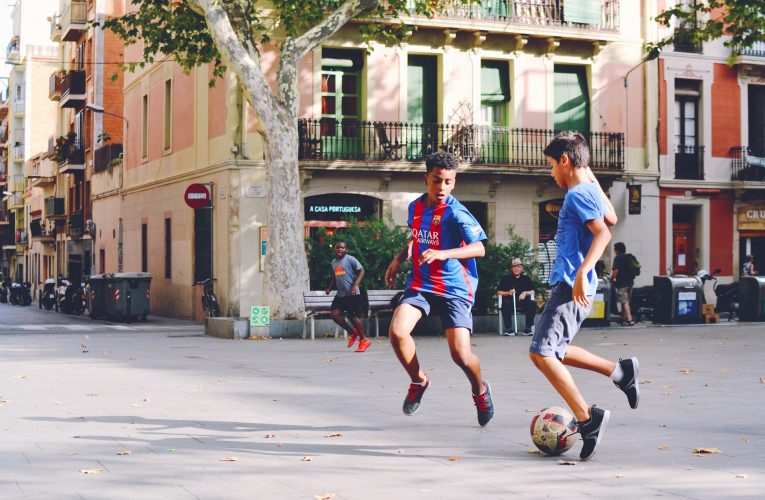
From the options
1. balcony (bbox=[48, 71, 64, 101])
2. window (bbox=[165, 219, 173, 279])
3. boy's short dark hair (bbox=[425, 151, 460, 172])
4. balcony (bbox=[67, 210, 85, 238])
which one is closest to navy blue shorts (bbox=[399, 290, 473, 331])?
boy's short dark hair (bbox=[425, 151, 460, 172])

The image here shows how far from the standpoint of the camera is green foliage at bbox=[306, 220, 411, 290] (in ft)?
73.2

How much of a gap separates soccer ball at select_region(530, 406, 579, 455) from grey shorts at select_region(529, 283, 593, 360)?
37cm

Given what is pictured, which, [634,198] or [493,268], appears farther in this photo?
[634,198]

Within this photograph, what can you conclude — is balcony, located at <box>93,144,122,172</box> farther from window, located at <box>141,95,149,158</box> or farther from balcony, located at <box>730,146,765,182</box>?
balcony, located at <box>730,146,765,182</box>

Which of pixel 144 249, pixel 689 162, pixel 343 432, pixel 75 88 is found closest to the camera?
pixel 343 432

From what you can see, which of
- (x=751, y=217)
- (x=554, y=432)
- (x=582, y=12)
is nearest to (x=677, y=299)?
(x=751, y=217)

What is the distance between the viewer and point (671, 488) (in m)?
5.92

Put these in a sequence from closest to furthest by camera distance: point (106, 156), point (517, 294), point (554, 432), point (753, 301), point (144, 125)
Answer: point (554, 432)
point (517, 294)
point (753, 301)
point (144, 125)
point (106, 156)

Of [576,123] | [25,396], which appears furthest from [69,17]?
[25,396]

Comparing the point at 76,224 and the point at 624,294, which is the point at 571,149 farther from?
the point at 76,224

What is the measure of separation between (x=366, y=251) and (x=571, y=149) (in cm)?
1529

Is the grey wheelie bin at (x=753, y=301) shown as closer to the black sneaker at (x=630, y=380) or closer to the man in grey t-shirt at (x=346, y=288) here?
the man in grey t-shirt at (x=346, y=288)

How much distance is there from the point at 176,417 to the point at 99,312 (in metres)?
22.6

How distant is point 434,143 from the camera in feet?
94.4
